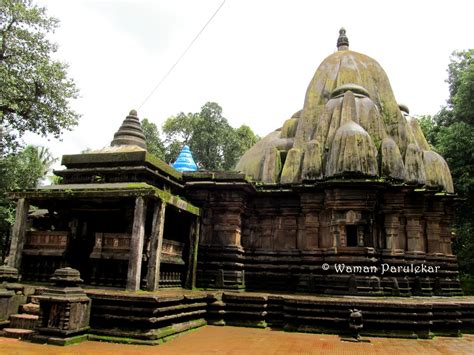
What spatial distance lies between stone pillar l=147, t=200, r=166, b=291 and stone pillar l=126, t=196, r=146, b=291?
349 mm

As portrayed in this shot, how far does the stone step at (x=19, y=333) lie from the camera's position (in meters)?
7.68

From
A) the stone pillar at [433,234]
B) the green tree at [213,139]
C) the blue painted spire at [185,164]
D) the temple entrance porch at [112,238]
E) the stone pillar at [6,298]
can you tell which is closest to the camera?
the stone pillar at [6,298]

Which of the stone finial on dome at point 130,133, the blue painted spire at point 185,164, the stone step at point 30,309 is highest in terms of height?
the blue painted spire at point 185,164

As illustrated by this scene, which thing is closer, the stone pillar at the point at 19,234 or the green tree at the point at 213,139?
the stone pillar at the point at 19,234

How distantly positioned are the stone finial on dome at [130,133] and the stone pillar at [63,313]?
812cm

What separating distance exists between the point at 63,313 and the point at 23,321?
1.46 metres

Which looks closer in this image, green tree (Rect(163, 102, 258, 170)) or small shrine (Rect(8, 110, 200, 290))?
small shrine (Rect(8, 110, 200, 290))

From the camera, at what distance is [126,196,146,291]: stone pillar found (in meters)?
9.27

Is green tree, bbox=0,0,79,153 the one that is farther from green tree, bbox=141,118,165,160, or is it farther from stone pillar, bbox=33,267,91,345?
green tree, bbox=141,118,165,160

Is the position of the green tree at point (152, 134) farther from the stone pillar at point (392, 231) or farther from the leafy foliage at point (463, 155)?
the stone pillar at point (392, 231)

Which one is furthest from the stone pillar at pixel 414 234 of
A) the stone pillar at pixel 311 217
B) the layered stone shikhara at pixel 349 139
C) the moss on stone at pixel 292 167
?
the moss on stone at pixel 292 167

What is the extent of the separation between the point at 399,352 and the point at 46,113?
19587 mm

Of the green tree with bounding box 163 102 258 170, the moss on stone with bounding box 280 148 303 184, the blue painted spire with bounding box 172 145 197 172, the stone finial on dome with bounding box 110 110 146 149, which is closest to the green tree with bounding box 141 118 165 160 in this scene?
the green tree with bounding box 163 102 258 170

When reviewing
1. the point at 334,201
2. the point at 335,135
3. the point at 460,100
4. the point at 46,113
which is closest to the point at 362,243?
the point at 334,201
